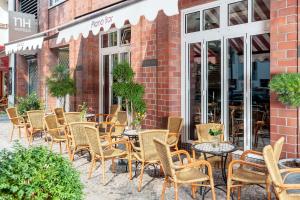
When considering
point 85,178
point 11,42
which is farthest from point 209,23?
point 11,42

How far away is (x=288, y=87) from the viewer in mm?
5020

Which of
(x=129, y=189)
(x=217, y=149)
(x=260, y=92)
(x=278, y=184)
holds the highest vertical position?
(x=260, y=92)

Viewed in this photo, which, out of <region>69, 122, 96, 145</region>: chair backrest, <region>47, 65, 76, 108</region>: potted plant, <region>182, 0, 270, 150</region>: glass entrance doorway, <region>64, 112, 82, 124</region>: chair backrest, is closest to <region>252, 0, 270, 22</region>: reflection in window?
<region>182, 0, 270, 150</region>: glass entrance doorway

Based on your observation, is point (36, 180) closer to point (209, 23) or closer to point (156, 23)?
point (209, 23)

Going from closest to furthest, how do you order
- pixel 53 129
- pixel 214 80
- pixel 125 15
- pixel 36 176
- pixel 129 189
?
pixel 36 176, pixel 129 189, pixel 125 15, pixel 214 80, pixel 53 129

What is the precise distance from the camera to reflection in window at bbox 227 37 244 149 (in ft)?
22.5

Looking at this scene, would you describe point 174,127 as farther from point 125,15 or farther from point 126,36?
point 126,36

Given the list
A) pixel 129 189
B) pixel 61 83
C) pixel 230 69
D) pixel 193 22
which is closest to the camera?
pixel 129 189

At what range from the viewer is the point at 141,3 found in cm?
593

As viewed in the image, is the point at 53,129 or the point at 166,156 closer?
the point at 166,156

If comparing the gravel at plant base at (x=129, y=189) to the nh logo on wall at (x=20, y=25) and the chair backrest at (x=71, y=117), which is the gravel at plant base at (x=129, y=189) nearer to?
the chair backrest at (x=71, y=117)

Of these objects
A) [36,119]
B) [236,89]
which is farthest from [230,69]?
[36,119]

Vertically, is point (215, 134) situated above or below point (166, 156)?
above

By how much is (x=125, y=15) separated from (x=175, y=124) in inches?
102
